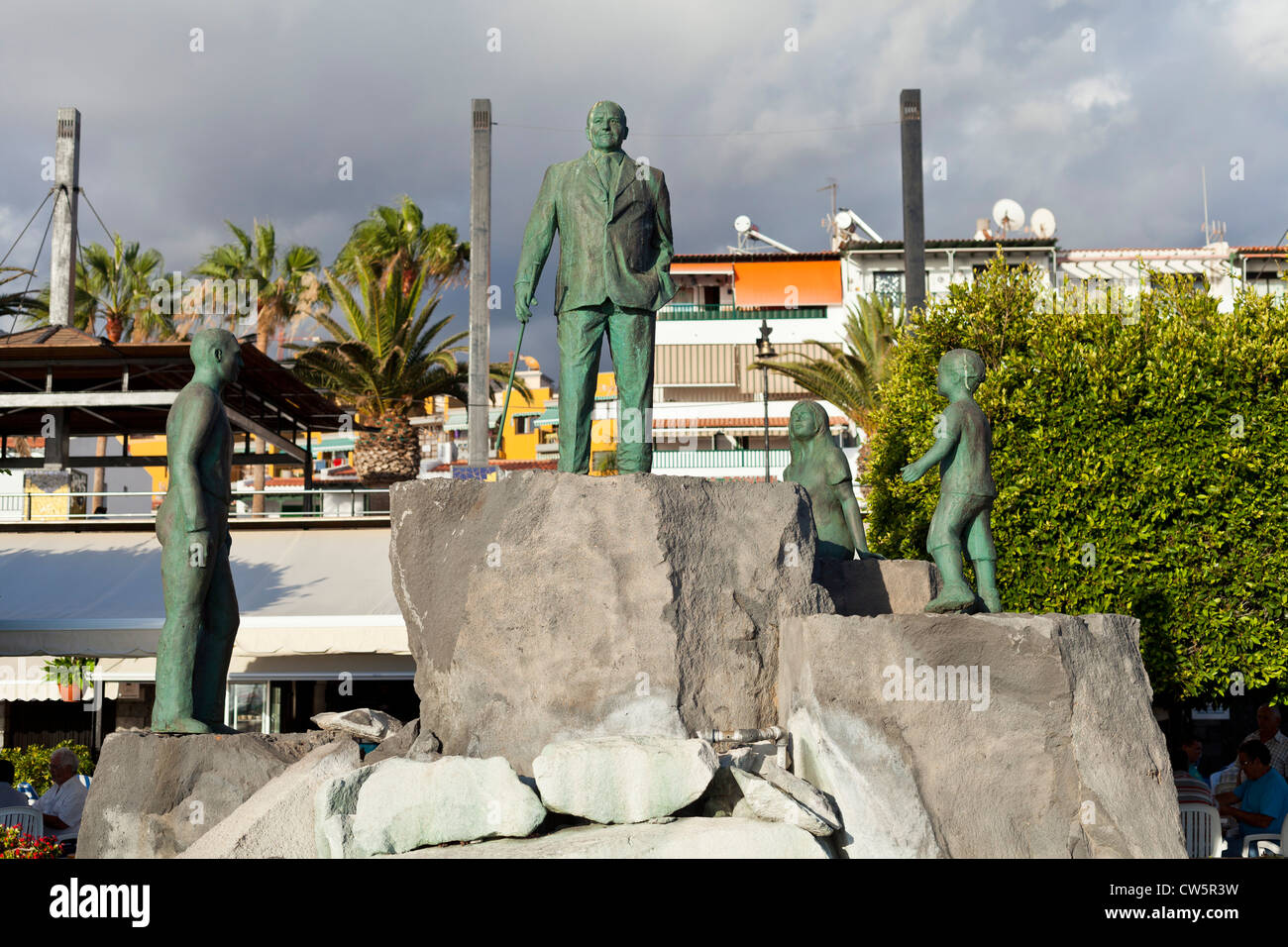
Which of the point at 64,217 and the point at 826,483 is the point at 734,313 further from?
the point at 826,483

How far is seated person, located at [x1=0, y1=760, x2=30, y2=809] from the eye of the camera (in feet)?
25.6

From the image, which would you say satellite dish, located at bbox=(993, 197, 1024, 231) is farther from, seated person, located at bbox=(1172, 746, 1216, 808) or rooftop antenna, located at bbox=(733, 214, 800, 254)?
seated person, located at bbox=(1172, 746, 1216, 808)

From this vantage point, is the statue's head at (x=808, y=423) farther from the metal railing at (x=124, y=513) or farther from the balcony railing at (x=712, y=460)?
the balcony railing at (x=712, y=460)

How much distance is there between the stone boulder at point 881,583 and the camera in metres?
7.16

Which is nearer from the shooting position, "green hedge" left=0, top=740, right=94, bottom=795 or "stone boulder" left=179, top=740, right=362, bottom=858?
"stone boulder" left=179, top=740, right=362, bottom=858

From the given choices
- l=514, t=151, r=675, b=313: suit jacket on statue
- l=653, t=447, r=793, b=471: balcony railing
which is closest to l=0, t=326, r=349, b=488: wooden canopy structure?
l=514, t=151, r=675, b=313: suit jacket on statue

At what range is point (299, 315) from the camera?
115ft

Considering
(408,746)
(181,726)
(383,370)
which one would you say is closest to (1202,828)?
(408,746)

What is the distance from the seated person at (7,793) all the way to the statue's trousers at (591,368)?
4.47 m

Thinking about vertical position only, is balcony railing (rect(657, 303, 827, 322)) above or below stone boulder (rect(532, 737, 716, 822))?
above

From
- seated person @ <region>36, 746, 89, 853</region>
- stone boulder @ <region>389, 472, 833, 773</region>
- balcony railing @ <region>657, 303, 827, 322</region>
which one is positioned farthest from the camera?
balcony railing @ <region>657, 303, 827, 322</region>

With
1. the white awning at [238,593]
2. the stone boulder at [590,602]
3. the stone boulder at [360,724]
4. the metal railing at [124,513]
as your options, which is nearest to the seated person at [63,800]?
the stone boulder at [360,724]

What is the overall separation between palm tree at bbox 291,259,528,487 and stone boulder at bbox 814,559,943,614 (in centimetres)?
1759
